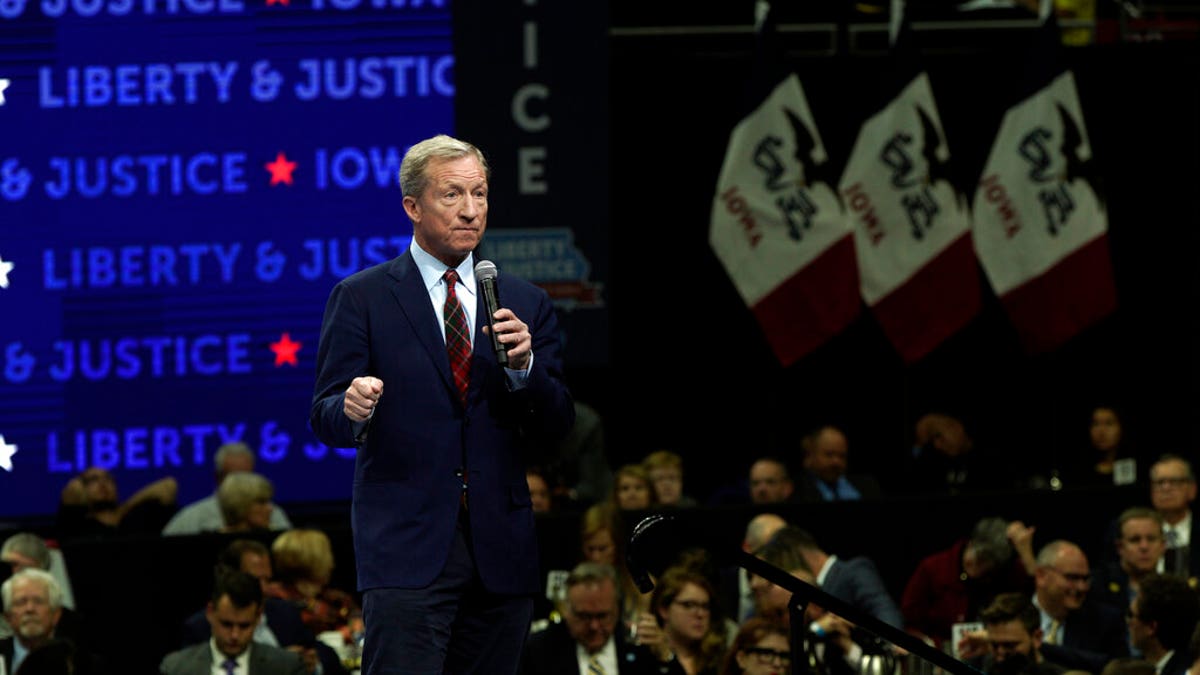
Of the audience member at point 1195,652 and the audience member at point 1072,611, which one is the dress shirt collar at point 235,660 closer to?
the audience member at point 1072,611

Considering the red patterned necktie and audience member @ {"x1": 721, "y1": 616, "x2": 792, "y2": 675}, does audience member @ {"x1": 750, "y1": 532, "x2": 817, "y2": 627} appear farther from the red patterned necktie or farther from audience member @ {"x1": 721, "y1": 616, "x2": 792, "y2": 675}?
the red patterned necktie

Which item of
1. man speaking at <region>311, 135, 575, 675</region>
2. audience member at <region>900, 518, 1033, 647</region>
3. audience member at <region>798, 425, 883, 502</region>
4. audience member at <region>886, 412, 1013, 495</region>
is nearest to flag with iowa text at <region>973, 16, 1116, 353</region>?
audience member at <region>886, 412, 1013, 495</region>

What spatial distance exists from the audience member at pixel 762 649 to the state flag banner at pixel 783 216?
198 inches

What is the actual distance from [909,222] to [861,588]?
4.29 meters

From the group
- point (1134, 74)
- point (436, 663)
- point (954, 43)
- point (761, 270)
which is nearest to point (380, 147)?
point (761, 270)

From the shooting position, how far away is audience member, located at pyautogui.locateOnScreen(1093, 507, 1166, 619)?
341 inches

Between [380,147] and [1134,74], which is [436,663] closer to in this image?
[380,147]

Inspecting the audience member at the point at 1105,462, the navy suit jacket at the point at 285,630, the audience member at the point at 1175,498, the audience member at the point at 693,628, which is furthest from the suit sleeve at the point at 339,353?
the audience member at the point at 1105,462

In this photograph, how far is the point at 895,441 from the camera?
14.1 meters

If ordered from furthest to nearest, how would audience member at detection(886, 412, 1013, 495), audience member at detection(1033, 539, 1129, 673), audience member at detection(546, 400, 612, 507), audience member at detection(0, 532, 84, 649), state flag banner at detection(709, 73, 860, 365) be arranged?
state flag banner at detection(709, 73, 860, 365), audience member at detection(886, 412, 1013, 495), audience member at detection(546, 400, 612, 507), audience member at detection(0, 532, 84, 649), audience member at detection(1033, 539, 1129, 673)

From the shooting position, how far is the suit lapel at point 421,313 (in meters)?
3.75

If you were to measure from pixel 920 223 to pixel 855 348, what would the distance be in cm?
214

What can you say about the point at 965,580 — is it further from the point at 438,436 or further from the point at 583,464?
the point at 438,436

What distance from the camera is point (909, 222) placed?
11898mm
